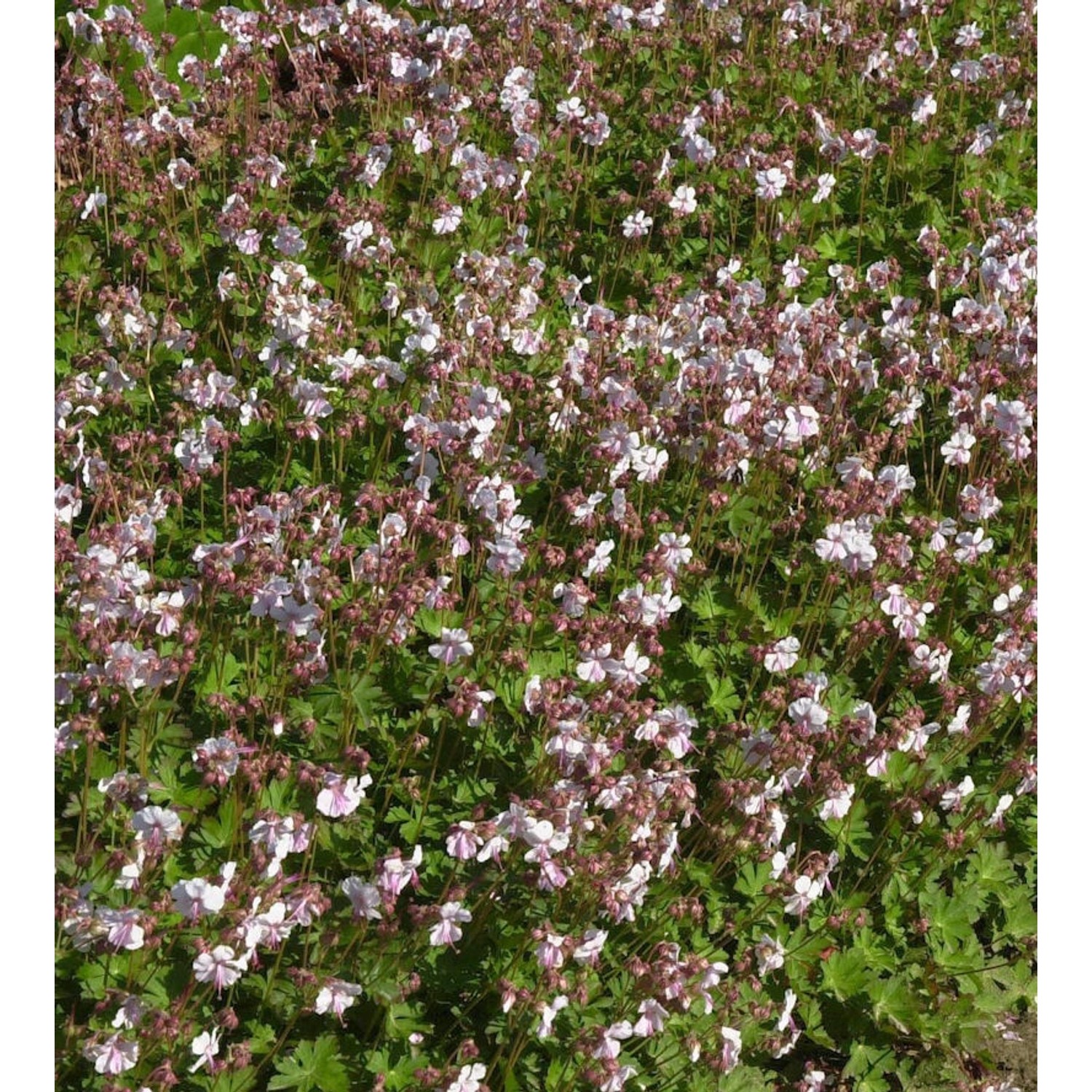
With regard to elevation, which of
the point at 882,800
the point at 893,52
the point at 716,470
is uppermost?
the point at 893,52

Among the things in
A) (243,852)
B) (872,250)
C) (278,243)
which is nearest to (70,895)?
(243,852)

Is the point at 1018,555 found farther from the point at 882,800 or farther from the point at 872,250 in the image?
the point at 872,250

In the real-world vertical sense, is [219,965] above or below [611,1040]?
above

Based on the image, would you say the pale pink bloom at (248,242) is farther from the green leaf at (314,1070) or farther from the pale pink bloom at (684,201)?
the green leaf at (314,1070)

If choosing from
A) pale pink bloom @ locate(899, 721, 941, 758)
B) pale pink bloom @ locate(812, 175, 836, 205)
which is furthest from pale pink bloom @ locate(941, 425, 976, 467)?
pale pink bloom @ locate(812, 175, 836, 205)

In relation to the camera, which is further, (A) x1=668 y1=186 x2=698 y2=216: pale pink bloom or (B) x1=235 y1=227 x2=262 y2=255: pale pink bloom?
(A) x1=668 y1=186 x2=698 y2=216: pale pink bloom

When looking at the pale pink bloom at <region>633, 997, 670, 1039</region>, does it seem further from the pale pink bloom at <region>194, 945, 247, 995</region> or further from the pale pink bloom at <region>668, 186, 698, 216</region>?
the pale pink bloom at <region>668, 186, 698, 216</region>

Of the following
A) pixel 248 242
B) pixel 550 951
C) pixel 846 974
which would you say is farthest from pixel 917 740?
pixel 248 242

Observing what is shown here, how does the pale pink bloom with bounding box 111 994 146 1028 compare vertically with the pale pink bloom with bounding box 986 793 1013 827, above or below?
below

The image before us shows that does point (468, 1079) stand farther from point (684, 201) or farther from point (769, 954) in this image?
point (684, 201)
